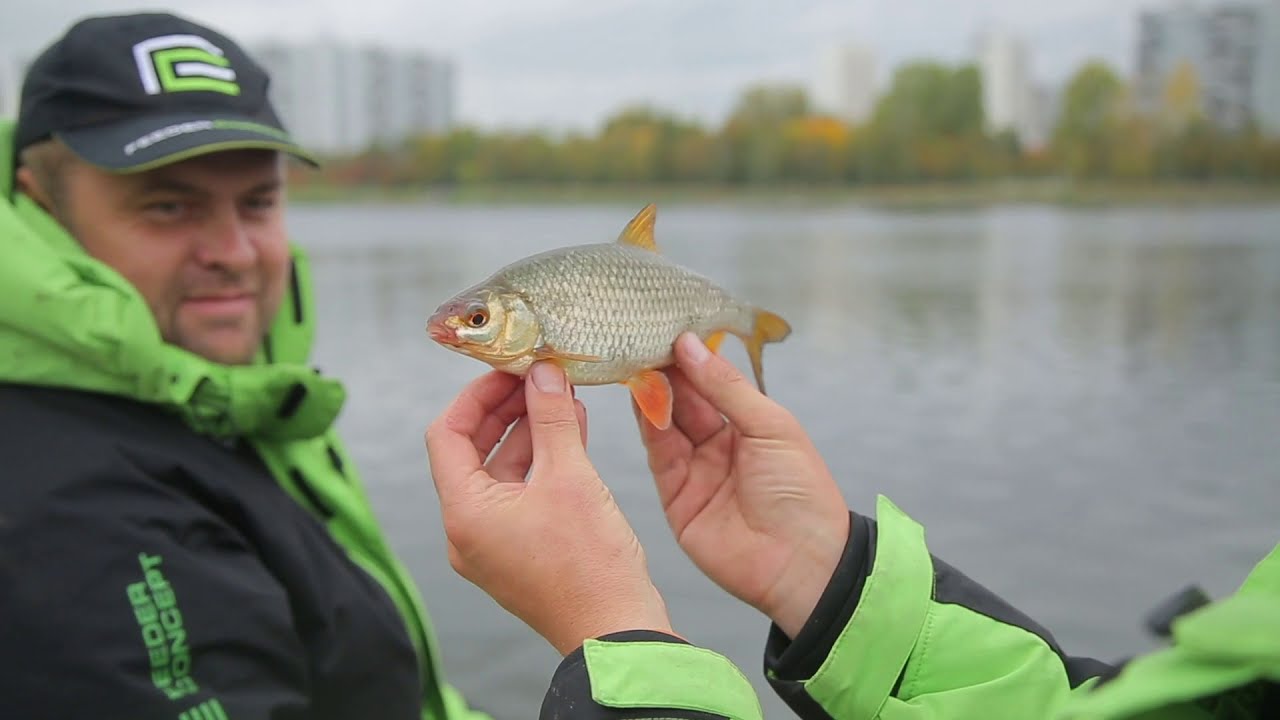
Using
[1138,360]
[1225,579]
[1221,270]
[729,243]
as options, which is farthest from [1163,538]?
[729,243]

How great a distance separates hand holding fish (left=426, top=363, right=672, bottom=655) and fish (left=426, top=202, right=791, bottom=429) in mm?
192

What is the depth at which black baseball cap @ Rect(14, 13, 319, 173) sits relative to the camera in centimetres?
327

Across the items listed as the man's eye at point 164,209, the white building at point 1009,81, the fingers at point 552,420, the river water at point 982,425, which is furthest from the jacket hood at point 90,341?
the white building at point 1009,81

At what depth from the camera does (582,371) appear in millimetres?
2156

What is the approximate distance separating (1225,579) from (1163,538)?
0.73 metres

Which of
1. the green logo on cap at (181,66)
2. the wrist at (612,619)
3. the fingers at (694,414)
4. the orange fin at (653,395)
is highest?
the green logo on cap at (181,66)

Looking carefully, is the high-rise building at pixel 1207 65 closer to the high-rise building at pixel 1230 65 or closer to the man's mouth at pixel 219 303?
the high-rise building at pixel 1230 65

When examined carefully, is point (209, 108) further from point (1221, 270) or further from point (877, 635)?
point (1221, 270)

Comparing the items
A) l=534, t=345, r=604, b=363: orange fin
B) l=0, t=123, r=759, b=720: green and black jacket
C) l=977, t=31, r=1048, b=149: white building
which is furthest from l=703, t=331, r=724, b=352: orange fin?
l=977, t=31, r=1048, b=149: white building

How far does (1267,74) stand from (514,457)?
214 feet

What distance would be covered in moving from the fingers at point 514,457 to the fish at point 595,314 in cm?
13

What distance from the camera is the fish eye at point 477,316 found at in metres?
2.03

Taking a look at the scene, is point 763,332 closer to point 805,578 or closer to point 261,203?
point 805,578

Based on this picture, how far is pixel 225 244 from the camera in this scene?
3553 millimetres
